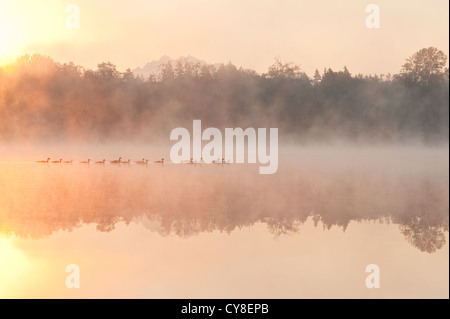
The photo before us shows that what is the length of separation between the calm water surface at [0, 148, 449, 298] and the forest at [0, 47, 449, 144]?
2861 cm

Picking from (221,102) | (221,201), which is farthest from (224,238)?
(221,102)

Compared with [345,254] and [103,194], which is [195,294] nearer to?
[345,254]

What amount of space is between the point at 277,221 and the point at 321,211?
6.32ft

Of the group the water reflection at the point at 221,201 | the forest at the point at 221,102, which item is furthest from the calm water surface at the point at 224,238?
the forest at the point at 221,102

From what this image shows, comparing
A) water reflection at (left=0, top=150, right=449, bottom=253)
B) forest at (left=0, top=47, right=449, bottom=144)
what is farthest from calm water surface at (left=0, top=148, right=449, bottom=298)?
forest at (left=0, top=47, right=449, bottom=144)

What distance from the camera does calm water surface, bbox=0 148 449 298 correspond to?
36.8 feet

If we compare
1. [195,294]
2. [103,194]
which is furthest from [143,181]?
[195,294]

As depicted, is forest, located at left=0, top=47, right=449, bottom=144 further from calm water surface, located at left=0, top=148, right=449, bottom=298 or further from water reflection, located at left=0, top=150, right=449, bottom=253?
calm water surface, located at left=0, top=148, right=449, bottom=298

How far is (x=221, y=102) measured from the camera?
5431 cm

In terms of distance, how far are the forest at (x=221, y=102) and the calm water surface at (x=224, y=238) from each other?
28609 millimetres

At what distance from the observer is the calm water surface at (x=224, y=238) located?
36.8ft

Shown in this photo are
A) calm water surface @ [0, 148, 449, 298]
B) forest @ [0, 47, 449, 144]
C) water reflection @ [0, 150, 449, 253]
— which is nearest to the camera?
calm water surface @ [0, 148, 449, 298]

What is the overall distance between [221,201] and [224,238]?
14.7 feet

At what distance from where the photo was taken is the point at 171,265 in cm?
1238
